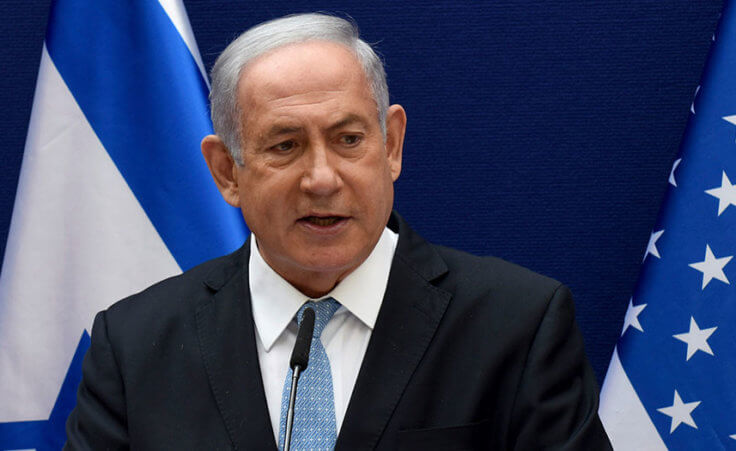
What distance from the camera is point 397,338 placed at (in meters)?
1.55

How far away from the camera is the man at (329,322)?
1.45 meters

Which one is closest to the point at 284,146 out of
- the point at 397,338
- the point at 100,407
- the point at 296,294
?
the point at 296,294

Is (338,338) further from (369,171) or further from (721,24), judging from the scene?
(721,24)

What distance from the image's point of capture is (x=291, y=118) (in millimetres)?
1441

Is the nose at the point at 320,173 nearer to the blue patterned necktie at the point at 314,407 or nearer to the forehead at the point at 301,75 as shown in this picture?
the forehead at the point at 301,75

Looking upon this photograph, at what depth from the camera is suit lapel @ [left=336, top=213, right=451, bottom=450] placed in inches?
57.7

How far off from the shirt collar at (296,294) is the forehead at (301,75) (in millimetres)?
320

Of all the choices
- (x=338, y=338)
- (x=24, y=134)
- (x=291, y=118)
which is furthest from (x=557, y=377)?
(x=24, y=134)

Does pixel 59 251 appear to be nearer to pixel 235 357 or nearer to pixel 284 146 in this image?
pixel 235 357

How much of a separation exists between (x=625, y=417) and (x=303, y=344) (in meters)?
1.13

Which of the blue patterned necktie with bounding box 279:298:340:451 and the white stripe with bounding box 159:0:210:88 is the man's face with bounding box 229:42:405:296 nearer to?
the blue patterned necktie with bounding box 279:298:340:451

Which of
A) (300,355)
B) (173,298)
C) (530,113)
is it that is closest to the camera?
(300,355)

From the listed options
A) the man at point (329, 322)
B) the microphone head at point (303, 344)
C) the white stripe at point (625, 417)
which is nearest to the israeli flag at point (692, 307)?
the white stripe at point (625, 417)

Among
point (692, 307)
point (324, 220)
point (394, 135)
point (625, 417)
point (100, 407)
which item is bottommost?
point (625, 417)
